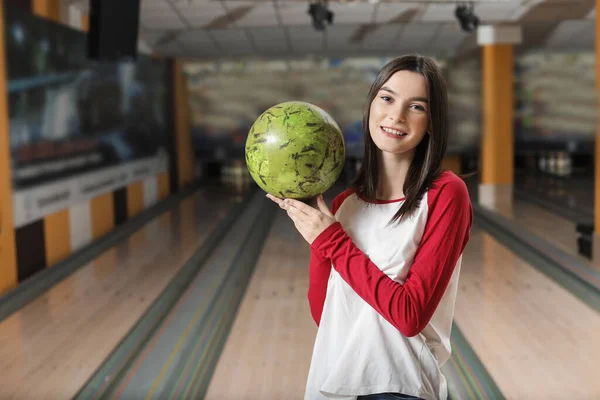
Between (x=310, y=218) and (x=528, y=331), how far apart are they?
239 cm

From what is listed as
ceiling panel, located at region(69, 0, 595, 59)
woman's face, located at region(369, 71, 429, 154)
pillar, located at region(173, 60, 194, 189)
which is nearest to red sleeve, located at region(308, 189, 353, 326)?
woman's face, located at region(369, 71, 429, 154)

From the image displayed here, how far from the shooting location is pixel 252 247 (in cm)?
504

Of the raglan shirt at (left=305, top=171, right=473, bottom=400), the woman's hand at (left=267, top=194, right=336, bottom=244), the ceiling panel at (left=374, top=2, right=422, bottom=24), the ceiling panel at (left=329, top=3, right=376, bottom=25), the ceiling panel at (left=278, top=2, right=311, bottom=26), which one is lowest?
the raglan shirt at (left=305, top=171, right=473, bottom=400)

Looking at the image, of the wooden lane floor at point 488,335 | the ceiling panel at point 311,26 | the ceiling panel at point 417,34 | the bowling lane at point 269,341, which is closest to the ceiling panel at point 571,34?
the ceiling panel at point 311,26

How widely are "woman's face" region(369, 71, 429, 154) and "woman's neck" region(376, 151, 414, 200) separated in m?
0.04

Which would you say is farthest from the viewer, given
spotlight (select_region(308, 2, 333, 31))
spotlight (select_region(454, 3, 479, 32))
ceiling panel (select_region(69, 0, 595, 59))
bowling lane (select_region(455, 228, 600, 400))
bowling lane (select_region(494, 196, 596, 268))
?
ceiling panel (select_region(69, 0, 595, 59))

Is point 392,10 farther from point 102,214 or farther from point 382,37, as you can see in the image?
point 102,214

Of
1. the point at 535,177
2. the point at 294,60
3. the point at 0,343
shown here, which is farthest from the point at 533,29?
the point at 0,343

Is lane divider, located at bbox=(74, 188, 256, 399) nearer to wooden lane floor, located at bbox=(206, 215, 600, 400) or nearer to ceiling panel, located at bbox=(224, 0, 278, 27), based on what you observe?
wooden lane floor, located at bbox=(206, 215, 600, 400)

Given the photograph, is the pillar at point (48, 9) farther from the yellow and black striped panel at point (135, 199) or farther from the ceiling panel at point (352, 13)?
the ceiling panel at point (352, 13)

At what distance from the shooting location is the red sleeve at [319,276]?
Result: 0.99 metres

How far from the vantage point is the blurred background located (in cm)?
268

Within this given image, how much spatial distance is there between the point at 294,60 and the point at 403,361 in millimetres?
9618

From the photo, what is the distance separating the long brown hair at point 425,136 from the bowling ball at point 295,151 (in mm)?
79
